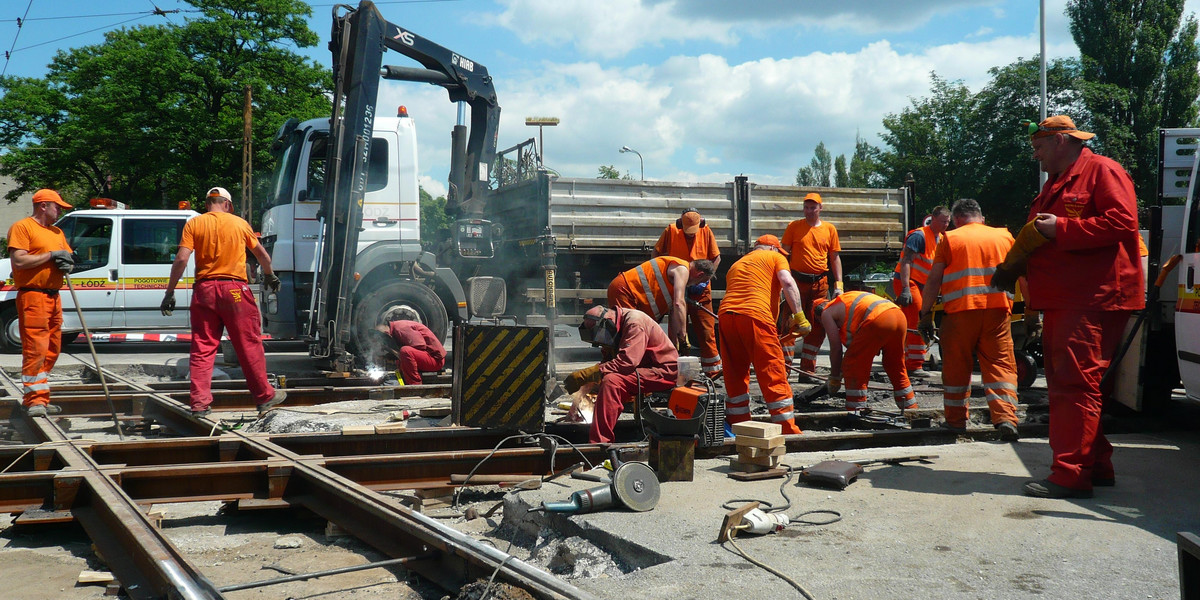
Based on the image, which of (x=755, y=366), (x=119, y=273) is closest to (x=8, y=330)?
(x=119, y=273)

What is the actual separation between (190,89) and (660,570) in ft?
87.5

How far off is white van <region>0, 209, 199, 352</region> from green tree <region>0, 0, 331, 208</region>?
14207 mm

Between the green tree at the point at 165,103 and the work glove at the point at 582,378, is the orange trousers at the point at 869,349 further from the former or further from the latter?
the green tree at the point at 165,103

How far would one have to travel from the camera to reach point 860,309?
262 inches

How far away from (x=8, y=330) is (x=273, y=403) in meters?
7.32

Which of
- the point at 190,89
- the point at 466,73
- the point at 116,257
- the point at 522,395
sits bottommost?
the point at 522,395

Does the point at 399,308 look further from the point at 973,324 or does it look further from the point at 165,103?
the point at 165,103

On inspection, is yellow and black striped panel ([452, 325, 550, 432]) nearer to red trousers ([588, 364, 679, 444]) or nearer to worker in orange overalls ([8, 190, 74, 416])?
red trousers ([588, 364, 679, 444])

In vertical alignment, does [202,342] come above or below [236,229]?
below

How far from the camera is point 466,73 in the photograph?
10250 millimetres

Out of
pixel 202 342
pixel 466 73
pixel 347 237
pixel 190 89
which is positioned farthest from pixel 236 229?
pixel 190 89

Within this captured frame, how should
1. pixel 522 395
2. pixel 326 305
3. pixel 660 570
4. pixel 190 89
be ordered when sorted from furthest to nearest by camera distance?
pixel 190 89 → pixel 326 305 → pixel 522 395 → pixel 660 570

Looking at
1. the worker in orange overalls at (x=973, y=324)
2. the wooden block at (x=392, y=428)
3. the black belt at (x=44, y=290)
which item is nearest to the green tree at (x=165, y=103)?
the black belt at (x=44, y=290)

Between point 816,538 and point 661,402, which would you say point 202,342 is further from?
point 816,538
